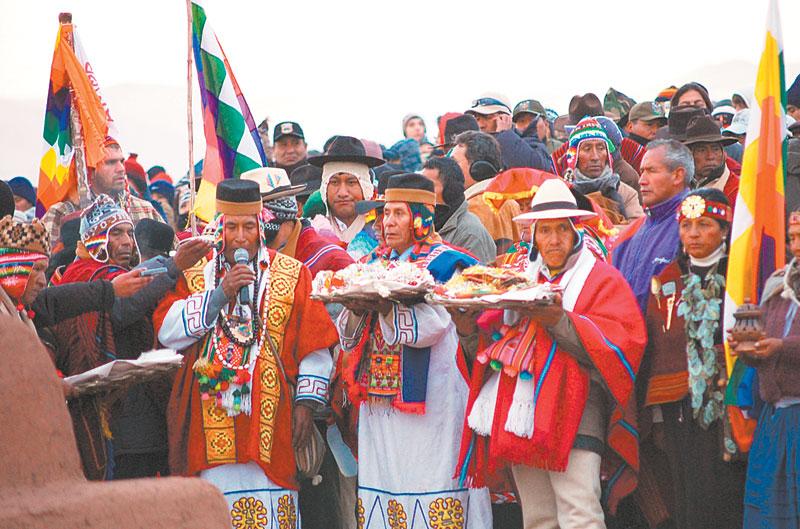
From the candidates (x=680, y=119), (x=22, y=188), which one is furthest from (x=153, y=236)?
(x=22, y=188)

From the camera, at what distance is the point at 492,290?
244 inches

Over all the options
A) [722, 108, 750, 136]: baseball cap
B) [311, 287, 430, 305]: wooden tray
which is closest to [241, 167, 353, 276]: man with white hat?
[311, 287, 430, 305]: wooden tray

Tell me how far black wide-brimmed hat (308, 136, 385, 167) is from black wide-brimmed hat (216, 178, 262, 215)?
5.61ft

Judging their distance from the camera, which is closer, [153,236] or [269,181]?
[153,236]

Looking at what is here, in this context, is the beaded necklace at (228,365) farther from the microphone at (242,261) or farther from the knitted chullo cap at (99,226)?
the knitted chullo cap at (99,226)

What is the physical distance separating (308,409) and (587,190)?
2554mm

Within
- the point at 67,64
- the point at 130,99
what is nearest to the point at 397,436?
the point at 67,64

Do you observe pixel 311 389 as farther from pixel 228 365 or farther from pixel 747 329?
pixel 747 329

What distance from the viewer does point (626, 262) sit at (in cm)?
711

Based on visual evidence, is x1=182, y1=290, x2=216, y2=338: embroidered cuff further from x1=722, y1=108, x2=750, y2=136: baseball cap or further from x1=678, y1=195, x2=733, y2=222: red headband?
x1=722, y1=108, x2=750, y2=136: baseball cap

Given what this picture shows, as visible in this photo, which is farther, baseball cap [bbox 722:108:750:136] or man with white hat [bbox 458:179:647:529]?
baseball cap [bbox 722:108:750:136]

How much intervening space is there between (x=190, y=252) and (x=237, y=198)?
0.42 metres

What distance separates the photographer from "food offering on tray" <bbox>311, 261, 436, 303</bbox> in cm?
664

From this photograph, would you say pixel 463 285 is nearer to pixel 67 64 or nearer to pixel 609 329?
pixel 609 329
